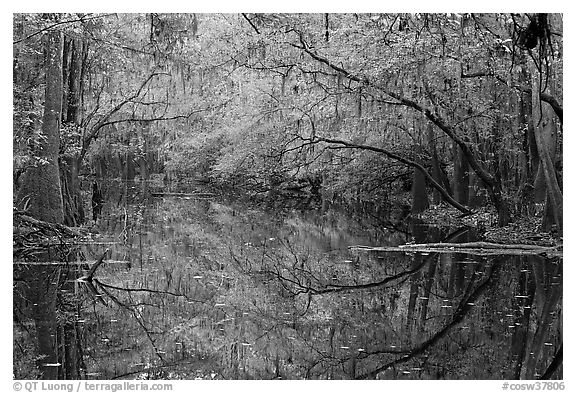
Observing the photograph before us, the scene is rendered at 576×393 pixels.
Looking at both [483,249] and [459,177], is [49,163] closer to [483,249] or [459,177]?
[483,249]

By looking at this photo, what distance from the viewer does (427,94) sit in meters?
15.0

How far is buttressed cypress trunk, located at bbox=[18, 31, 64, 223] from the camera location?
42.9 feet

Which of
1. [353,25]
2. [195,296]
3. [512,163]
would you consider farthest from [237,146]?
[195,296]

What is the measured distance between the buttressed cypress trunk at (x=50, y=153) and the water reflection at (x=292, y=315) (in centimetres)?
105

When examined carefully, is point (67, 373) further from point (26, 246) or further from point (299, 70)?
point (299, 70)

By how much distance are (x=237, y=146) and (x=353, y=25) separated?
394 cm

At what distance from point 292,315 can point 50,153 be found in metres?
6.13

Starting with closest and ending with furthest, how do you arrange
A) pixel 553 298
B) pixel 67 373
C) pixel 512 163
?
pixel 67 373
pixel 553 298
pixel 512 163

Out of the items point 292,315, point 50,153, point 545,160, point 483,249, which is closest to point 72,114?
point 50,153

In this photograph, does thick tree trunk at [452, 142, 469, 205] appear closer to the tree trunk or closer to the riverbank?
the riverbank

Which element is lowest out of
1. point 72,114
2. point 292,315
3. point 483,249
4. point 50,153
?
point 292,315

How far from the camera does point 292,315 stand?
9.09 metres

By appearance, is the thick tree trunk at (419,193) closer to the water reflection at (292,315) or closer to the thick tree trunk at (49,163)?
the water reflection at (292,315)

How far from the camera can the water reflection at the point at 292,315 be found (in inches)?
292
